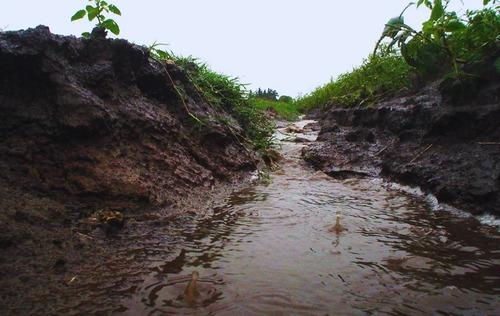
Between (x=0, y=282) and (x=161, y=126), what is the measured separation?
195cm

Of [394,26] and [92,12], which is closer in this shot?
[92,12]

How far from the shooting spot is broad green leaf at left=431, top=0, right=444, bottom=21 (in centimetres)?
321

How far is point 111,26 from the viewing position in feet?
10.6

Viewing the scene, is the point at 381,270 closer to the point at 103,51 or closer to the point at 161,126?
the point at 161,126

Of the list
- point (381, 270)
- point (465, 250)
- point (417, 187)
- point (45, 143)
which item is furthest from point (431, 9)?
point (45, 143)

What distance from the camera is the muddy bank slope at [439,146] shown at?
9.38ft

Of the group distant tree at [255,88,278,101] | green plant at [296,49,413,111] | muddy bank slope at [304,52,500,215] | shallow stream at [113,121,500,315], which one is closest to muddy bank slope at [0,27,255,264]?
shallow stream at [113,121,500,315]

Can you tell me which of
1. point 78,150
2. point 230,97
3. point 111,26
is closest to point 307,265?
point 78,150

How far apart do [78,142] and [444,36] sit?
3.03 metres

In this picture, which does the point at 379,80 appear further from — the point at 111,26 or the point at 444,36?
the point at 111,26

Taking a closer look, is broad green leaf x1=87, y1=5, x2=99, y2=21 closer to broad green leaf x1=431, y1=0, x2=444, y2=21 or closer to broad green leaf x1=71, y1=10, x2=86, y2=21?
broad green leaf x1=71, y1=10, x2=86, y2=21

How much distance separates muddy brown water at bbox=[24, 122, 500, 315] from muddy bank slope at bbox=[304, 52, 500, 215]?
290 millimetres

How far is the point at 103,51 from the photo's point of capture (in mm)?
3336

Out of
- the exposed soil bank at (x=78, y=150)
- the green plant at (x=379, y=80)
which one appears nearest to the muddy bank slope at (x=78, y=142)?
the exposed soil bank at (x=78, y=150)
